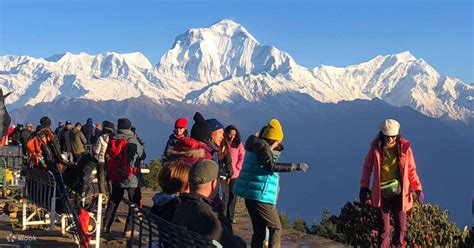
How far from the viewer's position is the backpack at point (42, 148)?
8.49m

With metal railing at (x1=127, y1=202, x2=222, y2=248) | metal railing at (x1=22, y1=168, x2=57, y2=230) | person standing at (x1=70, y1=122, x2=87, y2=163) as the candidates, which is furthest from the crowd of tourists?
person standing at (x1=70, y1=122, x2=87, y2=163)

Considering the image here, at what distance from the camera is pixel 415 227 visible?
22.9 ft

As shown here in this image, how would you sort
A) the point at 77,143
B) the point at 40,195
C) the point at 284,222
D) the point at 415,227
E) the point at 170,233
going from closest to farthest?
the point at 170,233
the point at 415,227
the point at 40,195
the point at 284,222
the point at 77,143

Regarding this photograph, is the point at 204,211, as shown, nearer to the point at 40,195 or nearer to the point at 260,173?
Result: the point at 260,173

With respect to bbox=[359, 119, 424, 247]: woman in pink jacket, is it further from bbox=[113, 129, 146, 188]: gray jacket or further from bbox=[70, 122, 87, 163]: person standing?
bbox=[70, 122, 87, 163]: person standing

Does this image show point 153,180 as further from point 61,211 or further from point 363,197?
point 363,197

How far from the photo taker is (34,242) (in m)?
7.41

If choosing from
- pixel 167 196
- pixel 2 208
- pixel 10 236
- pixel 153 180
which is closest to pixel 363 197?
pixel 167 196

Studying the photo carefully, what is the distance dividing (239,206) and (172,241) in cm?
884

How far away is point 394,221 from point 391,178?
0.44 metres

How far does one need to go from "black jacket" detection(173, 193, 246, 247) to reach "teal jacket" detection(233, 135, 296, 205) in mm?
1936

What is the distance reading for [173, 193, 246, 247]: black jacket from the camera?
12.8ft

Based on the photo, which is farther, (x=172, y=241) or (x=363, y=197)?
(x=363, y=197)

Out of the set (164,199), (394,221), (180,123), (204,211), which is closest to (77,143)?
(180,123)
